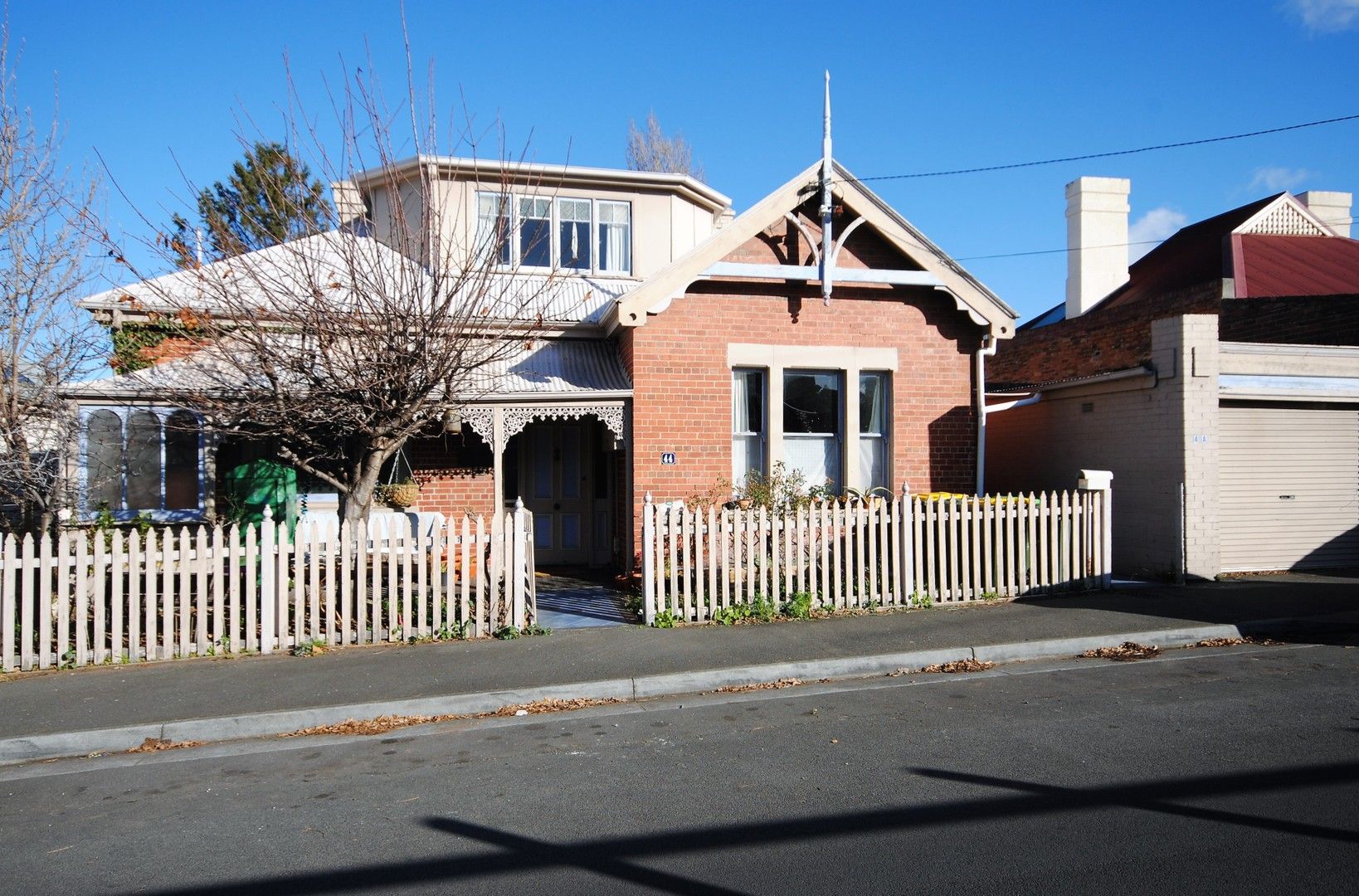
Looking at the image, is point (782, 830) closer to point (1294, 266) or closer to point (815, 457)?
point (815, 457)

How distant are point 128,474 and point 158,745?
6173 millimetres

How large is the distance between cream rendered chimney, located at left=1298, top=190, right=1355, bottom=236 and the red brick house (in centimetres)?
1376

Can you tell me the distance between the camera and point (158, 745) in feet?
21.1

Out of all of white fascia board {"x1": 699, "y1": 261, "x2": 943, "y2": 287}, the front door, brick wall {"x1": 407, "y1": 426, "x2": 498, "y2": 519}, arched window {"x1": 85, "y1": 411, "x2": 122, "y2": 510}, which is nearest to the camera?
arched window {"x1": 85, "y1": 411, "x2": 122, "y2": 510}

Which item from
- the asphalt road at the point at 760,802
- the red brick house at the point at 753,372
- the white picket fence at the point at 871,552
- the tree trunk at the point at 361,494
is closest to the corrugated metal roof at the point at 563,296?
the red brick house at the point at 753,372

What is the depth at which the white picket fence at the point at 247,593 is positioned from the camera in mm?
8203

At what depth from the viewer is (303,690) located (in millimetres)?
7336

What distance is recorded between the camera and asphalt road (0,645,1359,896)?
4.07 m

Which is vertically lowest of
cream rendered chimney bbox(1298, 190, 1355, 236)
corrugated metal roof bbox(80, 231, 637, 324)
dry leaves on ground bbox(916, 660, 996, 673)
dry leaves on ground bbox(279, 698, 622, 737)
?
dry leaves on ground bbox(279, 698, 622, 737)

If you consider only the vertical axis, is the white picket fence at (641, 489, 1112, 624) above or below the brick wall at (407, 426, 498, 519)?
below

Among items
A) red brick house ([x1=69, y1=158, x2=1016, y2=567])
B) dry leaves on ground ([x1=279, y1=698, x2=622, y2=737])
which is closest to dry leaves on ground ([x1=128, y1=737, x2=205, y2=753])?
dry leaves on ground ([x1=279, y1=698, x2=622, y2=737])

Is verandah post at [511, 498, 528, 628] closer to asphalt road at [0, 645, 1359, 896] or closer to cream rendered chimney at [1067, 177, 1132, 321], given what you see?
asphalt road at [0, 645, 1359, 896]

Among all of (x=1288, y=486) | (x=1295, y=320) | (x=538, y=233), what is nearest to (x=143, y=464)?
(x=538, y=233)

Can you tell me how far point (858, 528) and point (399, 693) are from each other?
5135 mm
